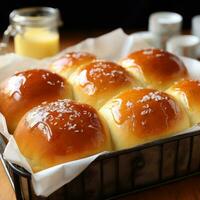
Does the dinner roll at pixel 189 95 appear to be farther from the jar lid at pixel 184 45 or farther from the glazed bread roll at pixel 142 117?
the jar lid at pixel 184 45

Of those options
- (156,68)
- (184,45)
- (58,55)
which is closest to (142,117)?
(156,68)

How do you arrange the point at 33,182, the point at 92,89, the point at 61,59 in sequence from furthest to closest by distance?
1. the point at 61,59
2. the point at 92,89
3. the point at 33,182

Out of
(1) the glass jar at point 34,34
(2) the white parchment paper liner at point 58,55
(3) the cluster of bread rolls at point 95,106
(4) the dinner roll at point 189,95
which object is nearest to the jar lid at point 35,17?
(1) the glass jar at point 34,34

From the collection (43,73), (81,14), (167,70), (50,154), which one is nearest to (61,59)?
Result: (43,73)

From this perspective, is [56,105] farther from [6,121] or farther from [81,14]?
[81,14]

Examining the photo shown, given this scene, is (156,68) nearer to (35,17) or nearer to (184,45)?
(184,45)

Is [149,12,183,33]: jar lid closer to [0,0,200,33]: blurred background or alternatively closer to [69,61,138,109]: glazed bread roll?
[0,0,200,33]: blurred background
